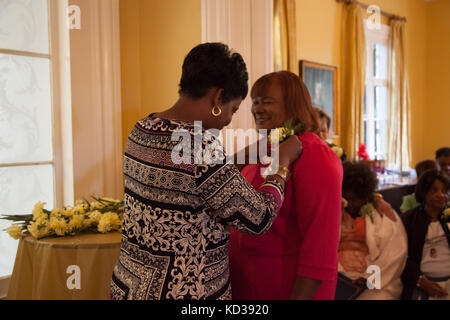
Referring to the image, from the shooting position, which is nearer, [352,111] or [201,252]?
[201,252]

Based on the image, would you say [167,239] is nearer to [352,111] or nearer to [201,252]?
[201,252]

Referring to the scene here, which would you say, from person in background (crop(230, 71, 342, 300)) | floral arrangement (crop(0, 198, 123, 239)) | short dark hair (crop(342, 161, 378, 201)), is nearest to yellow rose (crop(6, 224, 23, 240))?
floral arrangement (crop(0, 198, 123, 239))

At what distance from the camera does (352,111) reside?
593 cm

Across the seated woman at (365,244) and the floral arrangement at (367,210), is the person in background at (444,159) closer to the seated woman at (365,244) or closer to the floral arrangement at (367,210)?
the seated woman at (365,244)

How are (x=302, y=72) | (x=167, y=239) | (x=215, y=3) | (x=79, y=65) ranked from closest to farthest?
(x=167, y=239), (x=215, y=3), (x=79, y=65), (x=302, y=72)

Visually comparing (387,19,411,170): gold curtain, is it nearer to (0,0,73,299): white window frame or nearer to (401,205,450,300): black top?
(401,205,450,300): black top

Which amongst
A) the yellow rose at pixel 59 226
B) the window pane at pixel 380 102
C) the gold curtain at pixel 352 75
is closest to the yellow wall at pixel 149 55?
the yellow rose at pixel 59 226

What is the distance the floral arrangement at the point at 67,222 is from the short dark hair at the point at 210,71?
1078mm

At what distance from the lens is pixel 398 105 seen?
23.4 feet

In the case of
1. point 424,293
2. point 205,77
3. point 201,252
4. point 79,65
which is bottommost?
point 424,293

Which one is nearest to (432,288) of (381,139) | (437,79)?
(381,139)

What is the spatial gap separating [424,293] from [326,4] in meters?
4.22

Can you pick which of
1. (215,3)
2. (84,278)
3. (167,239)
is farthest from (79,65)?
(167,239)

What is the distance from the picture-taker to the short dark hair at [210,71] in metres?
1.18
